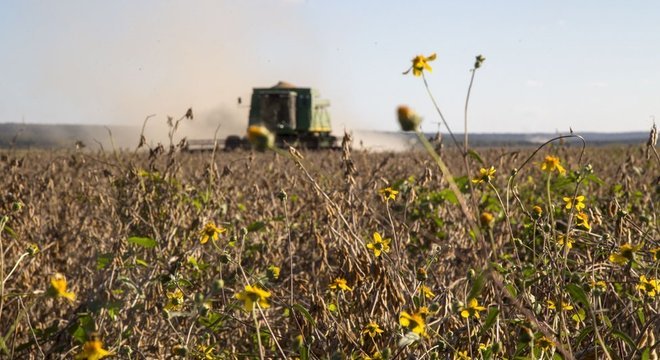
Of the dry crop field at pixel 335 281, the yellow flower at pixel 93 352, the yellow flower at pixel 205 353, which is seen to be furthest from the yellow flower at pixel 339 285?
the yellow flower at pixel 93 352

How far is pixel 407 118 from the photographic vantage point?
1.75 m

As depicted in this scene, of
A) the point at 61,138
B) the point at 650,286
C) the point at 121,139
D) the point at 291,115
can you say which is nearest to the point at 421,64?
the point at 650,286

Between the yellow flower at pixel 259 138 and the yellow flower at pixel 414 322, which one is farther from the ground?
the yellow flower at pixel 259 138

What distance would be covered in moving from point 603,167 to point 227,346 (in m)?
7.91

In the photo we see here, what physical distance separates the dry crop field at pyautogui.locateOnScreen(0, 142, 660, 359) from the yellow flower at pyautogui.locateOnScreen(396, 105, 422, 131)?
0.69 ft

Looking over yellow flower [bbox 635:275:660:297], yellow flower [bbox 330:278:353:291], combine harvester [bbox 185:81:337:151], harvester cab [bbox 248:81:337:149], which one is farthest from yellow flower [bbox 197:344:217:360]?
harvester cab [bbox 248:81:337:149]

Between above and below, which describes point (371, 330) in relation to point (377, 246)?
below

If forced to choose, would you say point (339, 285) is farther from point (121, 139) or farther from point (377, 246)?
point (121, 139)

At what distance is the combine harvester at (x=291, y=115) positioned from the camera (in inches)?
1011

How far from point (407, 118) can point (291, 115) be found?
24.4 m

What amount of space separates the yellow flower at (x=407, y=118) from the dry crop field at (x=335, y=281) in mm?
210

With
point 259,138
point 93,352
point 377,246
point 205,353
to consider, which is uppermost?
point 259,138

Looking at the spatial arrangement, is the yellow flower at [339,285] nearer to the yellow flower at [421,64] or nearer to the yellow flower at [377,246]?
the yellow flower at [377,246]

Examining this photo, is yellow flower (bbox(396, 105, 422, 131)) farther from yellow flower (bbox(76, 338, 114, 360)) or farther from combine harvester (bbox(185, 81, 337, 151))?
combine harvester (bbox(185, 81, 337, 151))
